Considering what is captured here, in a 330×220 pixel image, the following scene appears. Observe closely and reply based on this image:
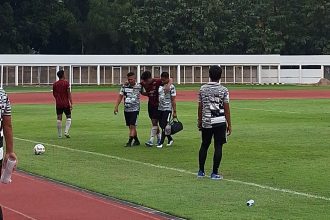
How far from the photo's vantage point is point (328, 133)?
83.7 ft

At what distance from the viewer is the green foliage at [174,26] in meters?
93.9

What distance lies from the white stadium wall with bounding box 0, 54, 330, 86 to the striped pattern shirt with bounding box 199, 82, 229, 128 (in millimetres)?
63668

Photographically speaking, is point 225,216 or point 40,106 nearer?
point 225,216

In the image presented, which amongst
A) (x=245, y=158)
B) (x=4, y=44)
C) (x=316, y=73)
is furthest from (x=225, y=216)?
(x=4, y=44)

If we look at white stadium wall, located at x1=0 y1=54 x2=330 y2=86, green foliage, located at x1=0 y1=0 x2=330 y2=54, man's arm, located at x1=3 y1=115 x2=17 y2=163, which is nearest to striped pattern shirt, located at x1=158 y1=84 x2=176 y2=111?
man's arm, located at x1=3 y1=115 x2=17 y2=163

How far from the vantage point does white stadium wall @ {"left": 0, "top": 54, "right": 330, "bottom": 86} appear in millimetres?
79750

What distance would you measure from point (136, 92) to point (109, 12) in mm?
74220

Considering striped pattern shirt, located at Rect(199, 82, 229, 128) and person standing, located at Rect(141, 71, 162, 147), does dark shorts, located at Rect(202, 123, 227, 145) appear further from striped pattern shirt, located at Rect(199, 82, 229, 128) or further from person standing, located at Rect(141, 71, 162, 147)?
person standing, located at Rect(141, 71, 162, 147)

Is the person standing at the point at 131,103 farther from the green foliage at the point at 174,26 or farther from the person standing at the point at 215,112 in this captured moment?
the green foliage at the point at 174,26

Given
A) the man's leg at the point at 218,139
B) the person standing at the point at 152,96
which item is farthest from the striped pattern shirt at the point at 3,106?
the person standing at the point at 152,96

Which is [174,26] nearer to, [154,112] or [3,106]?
[154,112]

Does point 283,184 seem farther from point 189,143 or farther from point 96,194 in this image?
point 189,143

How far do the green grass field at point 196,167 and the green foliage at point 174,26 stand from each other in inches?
2475

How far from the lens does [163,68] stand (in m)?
84.4
